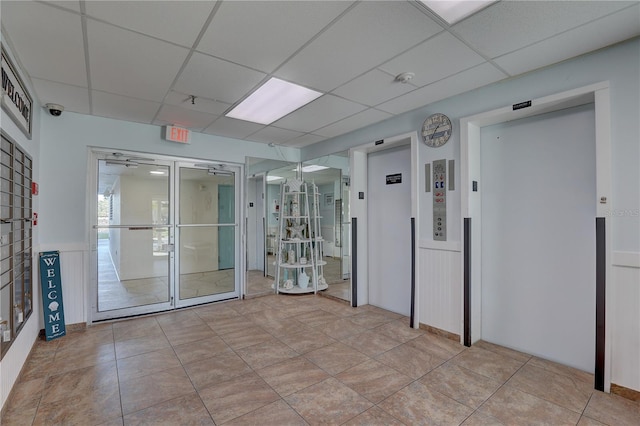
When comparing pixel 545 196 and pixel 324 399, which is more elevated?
pixel 545 196

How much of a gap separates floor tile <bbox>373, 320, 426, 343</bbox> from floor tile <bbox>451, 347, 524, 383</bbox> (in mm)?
569

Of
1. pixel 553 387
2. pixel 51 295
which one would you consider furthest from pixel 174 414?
pixel 553 387

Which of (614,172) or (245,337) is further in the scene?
(245,337)

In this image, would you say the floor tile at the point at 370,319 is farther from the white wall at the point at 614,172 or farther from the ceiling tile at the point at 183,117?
the ceiling tile at the point at 183,117

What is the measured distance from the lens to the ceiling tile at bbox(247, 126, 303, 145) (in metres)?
4.54

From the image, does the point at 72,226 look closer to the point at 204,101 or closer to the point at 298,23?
the point at 204,101

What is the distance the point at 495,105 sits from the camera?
9.81 ft

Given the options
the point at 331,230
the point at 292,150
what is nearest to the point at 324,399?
the point at 331,230

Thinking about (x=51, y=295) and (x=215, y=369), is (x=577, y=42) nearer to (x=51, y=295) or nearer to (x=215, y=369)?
(x=215, y=369)

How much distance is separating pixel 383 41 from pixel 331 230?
3617mm

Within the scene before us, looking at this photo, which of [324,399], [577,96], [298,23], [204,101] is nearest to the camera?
[298,23]

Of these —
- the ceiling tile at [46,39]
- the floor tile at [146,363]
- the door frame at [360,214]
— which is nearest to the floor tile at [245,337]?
the floor tile at [146,363]

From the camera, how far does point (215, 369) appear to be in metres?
2.71

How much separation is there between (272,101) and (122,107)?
177 cm
